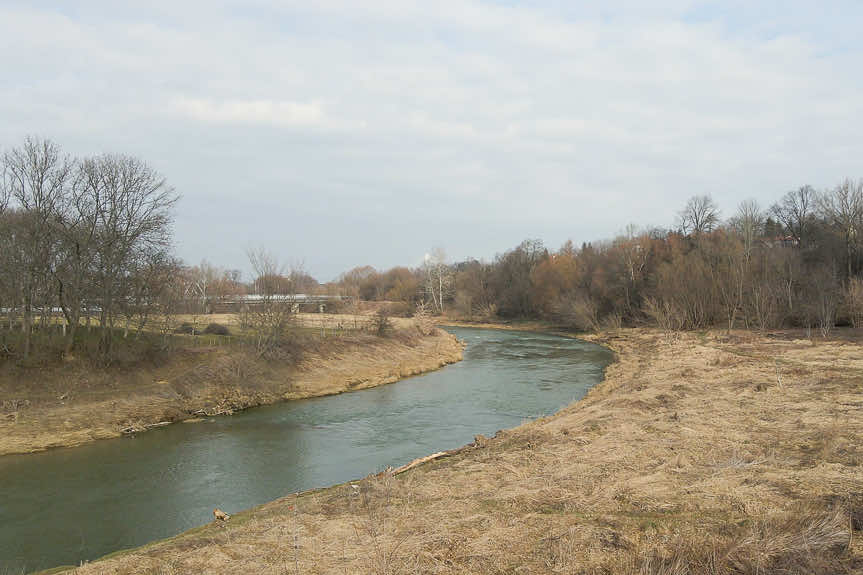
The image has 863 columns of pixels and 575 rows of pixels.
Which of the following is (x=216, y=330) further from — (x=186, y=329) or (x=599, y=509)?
(x=599, y=509)

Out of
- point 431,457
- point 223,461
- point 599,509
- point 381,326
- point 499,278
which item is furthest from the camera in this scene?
point 499,278

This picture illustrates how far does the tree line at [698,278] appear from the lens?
44.3 meters

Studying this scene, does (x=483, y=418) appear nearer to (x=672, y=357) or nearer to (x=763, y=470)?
(x=763, y=470)

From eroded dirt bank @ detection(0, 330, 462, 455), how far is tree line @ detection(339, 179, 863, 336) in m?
30.6

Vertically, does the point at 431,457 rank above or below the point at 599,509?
below

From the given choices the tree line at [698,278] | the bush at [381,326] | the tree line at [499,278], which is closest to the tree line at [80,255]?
the tree line at [499,278]

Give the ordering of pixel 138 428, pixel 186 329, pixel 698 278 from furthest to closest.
Answer: pixel 698 278, pixel 186 329, pixel 138 428

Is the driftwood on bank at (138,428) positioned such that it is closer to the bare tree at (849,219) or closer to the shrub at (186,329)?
the shrub at (186,329)

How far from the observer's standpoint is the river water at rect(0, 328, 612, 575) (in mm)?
12500

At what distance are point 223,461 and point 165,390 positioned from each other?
29.9ft

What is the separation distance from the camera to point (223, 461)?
17.6 meters

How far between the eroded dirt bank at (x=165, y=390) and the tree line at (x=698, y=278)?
30.6 m

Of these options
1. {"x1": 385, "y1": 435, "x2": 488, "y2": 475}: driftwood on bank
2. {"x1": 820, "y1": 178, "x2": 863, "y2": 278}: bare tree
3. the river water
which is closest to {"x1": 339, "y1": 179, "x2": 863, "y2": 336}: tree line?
{"x1": 820, "y1": 178, "x2": 863, "y2": 278}: bare tree

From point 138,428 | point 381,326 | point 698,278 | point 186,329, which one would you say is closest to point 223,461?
point 138,428
